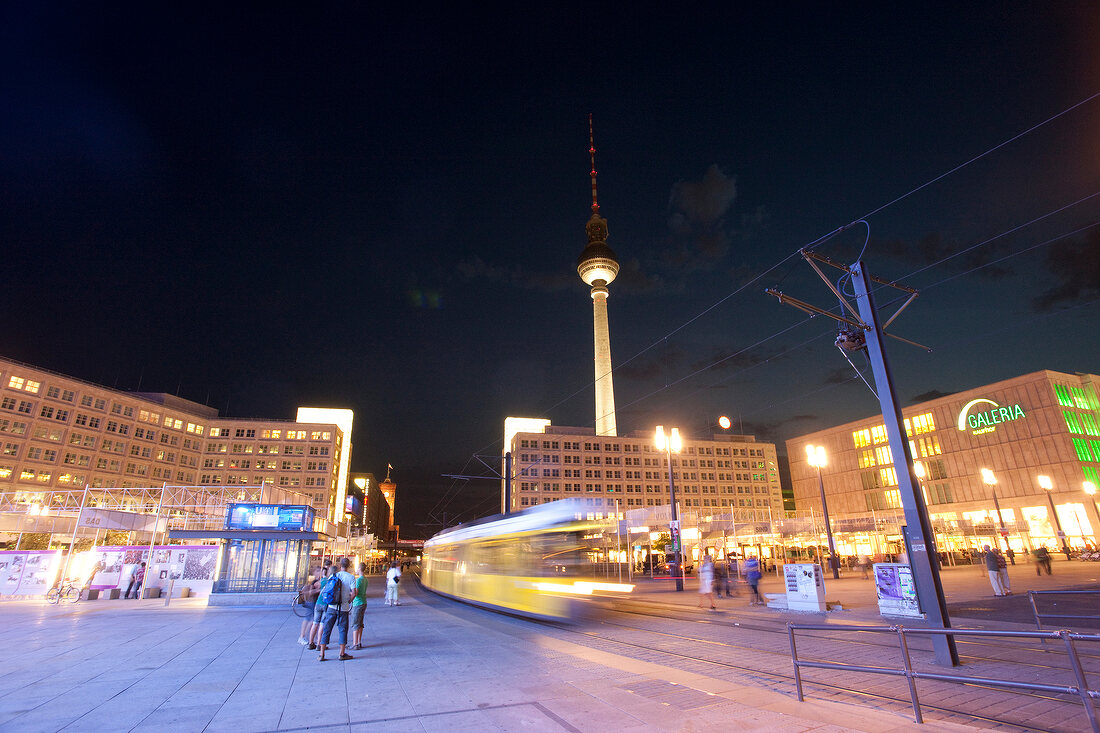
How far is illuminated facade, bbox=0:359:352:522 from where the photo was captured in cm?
6819

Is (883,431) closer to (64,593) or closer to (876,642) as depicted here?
(876,642)

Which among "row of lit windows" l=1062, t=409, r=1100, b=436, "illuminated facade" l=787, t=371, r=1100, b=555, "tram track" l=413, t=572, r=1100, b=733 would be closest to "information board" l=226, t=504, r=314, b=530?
"tram track" l=413, t=572, r=1100, b=733

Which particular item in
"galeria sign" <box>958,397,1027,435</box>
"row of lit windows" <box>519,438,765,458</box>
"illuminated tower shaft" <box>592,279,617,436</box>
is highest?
"illuminated tower shaft" <box>592,279,617,436</box>

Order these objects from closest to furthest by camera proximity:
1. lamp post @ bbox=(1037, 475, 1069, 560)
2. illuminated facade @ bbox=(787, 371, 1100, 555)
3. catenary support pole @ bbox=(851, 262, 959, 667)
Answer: catenary support pole @ bbox=(851, 262, 959, 667) → lamp post @ bbox=(1037, 475, 1069, 560) → illuminated facade @ bbox=(787, 371, 1100, 555)

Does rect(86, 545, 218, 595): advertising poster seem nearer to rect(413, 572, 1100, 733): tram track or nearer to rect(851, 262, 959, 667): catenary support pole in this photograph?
rect(413, 572, 1100, 733): tram track

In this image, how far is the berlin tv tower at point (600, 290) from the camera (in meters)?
119

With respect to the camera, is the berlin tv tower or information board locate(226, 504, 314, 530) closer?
information board locate(226, 504, 314, 530)

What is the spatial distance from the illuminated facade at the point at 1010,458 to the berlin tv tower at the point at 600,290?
53489 millimetres

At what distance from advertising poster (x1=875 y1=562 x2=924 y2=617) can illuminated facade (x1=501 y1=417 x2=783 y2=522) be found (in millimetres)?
84588

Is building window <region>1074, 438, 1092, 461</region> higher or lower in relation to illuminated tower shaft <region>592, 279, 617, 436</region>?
lower

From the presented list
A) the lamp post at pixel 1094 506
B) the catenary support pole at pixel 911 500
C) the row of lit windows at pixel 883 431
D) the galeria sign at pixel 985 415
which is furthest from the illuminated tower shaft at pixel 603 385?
the catenary support pole at pixel 911 500

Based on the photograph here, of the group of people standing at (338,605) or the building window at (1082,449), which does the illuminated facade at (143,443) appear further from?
the building window at (1082,449)

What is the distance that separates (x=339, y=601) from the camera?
10.8m

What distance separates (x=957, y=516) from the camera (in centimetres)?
6831
